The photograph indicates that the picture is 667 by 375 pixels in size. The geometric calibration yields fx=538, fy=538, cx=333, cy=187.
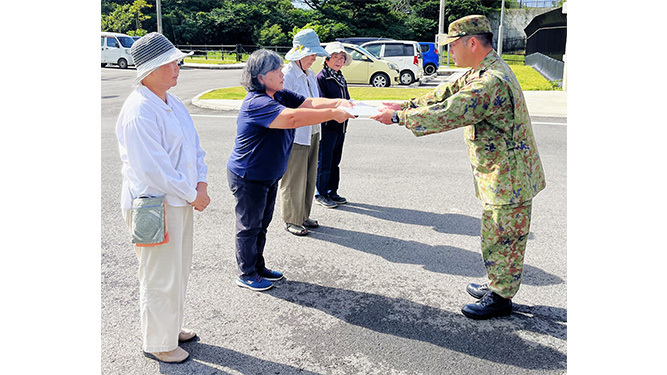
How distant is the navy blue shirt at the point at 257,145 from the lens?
402 cm

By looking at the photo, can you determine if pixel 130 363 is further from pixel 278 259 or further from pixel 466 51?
pixel 466 51

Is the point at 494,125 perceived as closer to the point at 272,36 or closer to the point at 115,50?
the point at 115,50

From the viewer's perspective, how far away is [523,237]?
3857mm

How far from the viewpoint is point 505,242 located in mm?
3871

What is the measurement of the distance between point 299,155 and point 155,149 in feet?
8.54

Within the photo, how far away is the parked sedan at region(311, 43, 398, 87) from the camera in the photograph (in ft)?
64.4

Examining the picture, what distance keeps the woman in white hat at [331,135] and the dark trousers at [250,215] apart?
2087 mm

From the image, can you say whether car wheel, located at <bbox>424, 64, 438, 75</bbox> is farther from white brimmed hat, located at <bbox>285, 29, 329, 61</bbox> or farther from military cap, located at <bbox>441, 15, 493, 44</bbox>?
military cap, located at <bbox>441, 15, 493, 44</bbox>

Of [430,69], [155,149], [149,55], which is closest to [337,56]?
[149,55]

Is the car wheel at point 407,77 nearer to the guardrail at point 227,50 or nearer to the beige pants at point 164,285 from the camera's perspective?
the beige pants at point 164,285

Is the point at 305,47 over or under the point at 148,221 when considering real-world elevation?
over

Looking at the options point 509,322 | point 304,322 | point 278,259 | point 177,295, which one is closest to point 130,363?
point 177,295

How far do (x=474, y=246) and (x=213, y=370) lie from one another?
3033 millimetres

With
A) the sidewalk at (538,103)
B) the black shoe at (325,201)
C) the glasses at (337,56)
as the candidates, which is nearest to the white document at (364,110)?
the glasses at (337,56)
